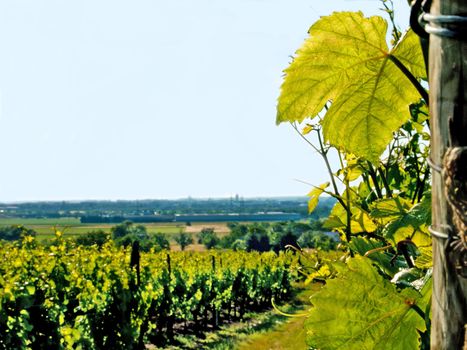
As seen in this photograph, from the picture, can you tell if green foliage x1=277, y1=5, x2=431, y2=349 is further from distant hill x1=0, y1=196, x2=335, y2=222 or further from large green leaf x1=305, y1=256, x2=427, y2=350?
distant hill x1=0, y1=196, x2=335, y2=222

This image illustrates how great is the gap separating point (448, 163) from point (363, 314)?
35 cm

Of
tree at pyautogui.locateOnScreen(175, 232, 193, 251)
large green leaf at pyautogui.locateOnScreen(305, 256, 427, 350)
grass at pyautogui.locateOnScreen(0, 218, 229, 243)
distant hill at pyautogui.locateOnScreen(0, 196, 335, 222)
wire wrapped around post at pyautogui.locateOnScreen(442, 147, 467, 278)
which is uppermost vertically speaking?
wire wrapped around post at pyautogui.locateOnScreen(442, 147, 467, 278)

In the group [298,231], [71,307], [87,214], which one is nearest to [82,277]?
[71,307]

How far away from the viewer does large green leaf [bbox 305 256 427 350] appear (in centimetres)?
97

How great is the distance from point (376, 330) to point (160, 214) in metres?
141

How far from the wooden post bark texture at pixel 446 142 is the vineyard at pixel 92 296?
3059 millimetres

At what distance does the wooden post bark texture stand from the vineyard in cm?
306

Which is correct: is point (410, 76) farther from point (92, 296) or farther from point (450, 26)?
point (92, 296)

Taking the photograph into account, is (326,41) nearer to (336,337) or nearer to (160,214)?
(336,337)

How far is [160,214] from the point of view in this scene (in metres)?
141

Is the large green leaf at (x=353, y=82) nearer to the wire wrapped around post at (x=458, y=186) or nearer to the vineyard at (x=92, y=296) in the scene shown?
the wire wrapped around post at (x=458, y=186)

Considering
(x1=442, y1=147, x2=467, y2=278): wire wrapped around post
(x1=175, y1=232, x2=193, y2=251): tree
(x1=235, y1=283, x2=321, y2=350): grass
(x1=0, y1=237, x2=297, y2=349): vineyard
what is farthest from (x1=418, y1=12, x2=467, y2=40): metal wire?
(x1=175, y1=232, x2=193, y2=251): tree

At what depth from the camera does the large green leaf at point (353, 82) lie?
104 cm

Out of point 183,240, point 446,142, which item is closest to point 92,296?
point 446,142
